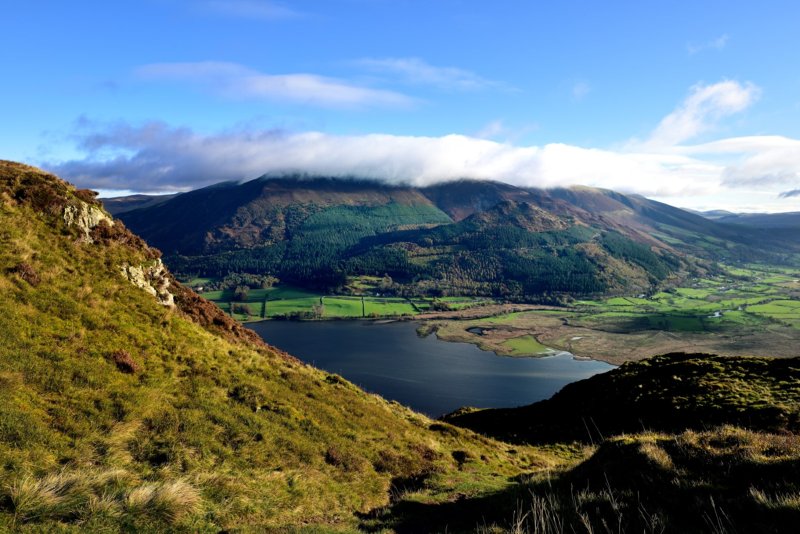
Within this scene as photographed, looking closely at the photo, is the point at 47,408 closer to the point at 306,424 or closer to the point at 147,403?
the point at 147,403

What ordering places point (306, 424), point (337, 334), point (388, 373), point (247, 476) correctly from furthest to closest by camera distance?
point (337, 334), point (388, 373), point (306, 424), point (247, 476)

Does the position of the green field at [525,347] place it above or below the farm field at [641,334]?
below

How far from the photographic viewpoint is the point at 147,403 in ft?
55.4

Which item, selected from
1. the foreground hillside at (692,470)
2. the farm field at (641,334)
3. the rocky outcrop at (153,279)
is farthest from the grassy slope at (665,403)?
the farm field at (641,334)

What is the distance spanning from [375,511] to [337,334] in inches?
6491

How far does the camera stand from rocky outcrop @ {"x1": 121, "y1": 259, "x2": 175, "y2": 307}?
26.1 meters

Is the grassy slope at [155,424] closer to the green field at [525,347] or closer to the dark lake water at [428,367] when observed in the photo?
the dark lake water at [428,367]

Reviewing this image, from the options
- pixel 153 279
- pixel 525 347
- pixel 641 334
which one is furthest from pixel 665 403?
pixel 641 334

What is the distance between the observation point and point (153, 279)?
2795 cm

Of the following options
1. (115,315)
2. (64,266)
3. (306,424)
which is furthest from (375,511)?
(64,266)

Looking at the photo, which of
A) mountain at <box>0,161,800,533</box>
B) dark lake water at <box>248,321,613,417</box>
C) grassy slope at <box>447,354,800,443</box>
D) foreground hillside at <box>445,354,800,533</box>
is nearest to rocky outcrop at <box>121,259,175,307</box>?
mountain at <box>0,161,800,533</box>

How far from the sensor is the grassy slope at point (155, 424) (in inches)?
446

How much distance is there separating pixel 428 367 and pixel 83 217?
4572 inches

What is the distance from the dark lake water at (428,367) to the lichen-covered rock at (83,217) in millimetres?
79242
